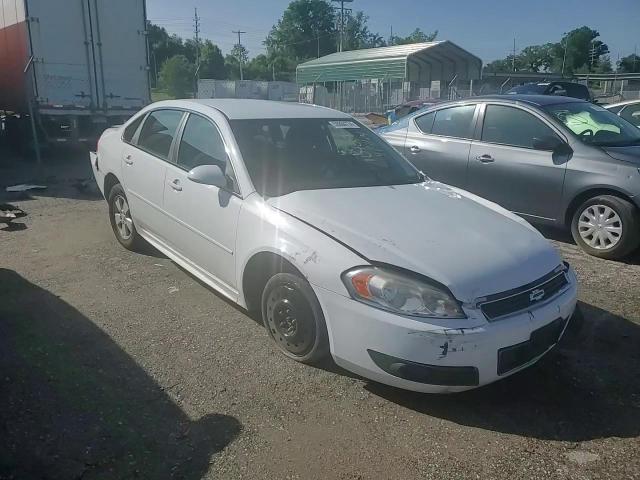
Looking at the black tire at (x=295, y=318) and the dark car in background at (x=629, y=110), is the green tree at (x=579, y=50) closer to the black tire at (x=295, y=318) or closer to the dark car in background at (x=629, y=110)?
the dark car in background at (x=629, y=110)

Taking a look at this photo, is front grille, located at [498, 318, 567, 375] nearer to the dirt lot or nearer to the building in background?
the dirt lot

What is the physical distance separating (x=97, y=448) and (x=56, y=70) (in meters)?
10.4

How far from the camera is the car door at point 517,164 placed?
19.4 feet

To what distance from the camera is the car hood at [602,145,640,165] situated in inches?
216

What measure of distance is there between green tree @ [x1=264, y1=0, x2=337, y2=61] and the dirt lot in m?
94.1

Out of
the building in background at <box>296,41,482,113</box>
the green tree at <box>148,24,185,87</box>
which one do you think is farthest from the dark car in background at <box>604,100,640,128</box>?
the green tree at <box>148,24,185,87</box>

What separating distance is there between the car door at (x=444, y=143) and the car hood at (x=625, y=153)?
1.58 m

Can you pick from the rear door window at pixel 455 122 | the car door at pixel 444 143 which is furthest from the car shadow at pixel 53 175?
the rear door window at pixel 455 122

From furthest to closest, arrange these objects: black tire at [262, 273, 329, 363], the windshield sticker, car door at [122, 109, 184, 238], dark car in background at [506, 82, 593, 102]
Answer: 1. dark car in background at [506, 82, 593, 102]
2. car door at [122, 109, 184, 238]
3. the windshield sticker
4. black tire at [262, 273, 329, 363]

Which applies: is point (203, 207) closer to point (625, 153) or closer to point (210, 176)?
point (210, 176)

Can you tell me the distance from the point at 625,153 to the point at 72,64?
10.3 meters

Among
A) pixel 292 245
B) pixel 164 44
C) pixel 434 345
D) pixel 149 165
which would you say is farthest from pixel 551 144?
pixel 164 44

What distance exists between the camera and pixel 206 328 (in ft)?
13.1

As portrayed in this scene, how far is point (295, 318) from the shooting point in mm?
3334
